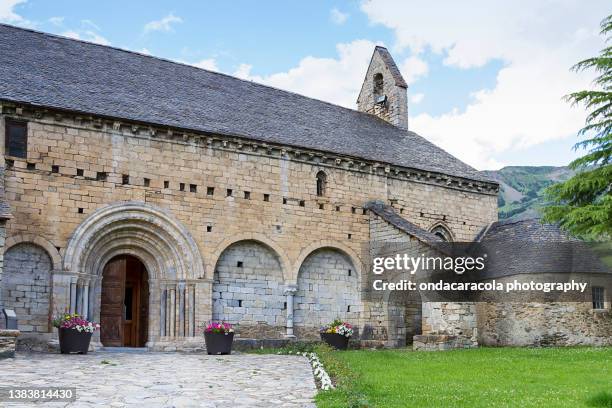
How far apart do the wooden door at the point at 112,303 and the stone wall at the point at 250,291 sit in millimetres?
2636

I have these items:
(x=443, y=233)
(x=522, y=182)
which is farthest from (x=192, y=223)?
(x=522, y=182)

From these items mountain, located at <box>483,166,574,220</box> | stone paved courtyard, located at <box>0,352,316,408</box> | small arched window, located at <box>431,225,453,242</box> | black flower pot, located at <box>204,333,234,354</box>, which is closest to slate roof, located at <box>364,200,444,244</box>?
small arched window, located at <box>431,225,453,242</box>

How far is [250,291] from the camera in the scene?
19875 mm

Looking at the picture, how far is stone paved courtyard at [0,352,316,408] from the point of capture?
8.73m

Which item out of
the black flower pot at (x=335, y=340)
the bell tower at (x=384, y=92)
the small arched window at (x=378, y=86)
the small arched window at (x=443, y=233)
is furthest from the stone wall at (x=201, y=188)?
the small arched window at (x=378, y=86)

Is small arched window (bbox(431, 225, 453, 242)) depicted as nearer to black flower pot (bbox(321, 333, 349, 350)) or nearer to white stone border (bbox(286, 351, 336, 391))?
black flower pot (bbox(321, 333, 349, 350))

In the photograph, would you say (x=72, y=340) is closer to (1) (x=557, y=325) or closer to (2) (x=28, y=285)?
(2) (x=28, y=285)

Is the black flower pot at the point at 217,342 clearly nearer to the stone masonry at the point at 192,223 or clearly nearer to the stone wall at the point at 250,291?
the stone masonry at the point at 192,223

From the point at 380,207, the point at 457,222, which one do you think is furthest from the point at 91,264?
the point at 457,222

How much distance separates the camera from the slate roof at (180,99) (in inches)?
727

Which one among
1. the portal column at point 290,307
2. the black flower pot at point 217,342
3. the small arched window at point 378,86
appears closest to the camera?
the black flower pot at point 217,342

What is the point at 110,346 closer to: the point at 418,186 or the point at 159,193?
the point at 159,193

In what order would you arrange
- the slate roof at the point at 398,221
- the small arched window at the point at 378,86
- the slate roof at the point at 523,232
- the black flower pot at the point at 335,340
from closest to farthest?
1. the black flower pot at the point at 335,340
2. the slate roof at the point at 398,221
3. the slate roof at the point at 523,232
4. the small arched window at the point at 378,86

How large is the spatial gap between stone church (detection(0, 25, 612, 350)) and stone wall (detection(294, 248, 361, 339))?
0.15 feet
